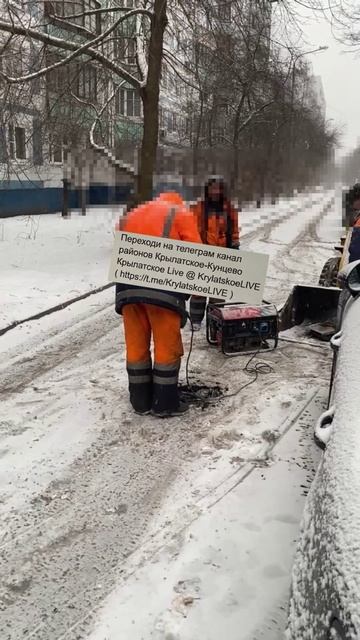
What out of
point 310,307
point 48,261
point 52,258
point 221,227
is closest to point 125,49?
point 52,258

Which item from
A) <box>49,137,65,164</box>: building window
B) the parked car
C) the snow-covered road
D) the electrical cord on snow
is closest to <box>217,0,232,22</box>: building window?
<box>49,137,65,164</box>: building window

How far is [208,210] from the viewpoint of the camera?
21.0 feet

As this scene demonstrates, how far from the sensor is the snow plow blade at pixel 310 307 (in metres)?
6.38

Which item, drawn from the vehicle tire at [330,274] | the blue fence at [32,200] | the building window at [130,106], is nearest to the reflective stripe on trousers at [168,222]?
the vehicle tire at [330,274]

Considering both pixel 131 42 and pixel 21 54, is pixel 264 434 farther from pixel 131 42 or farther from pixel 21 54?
pixel 131 42

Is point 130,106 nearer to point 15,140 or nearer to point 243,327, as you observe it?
point 15,140

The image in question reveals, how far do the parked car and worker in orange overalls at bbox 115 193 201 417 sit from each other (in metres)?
1.91

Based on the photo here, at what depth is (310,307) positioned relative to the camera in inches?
258

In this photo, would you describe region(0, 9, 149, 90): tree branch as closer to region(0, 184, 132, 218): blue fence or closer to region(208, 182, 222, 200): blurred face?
region(208, 182, 222, 200): blurred face

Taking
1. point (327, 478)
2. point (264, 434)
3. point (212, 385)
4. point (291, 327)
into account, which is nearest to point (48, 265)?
point (291, 327)

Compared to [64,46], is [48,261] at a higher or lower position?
lower

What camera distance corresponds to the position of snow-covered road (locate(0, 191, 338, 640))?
2414mm

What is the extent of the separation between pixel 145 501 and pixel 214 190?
11.6 feet

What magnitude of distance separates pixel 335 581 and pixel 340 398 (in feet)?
3.14
